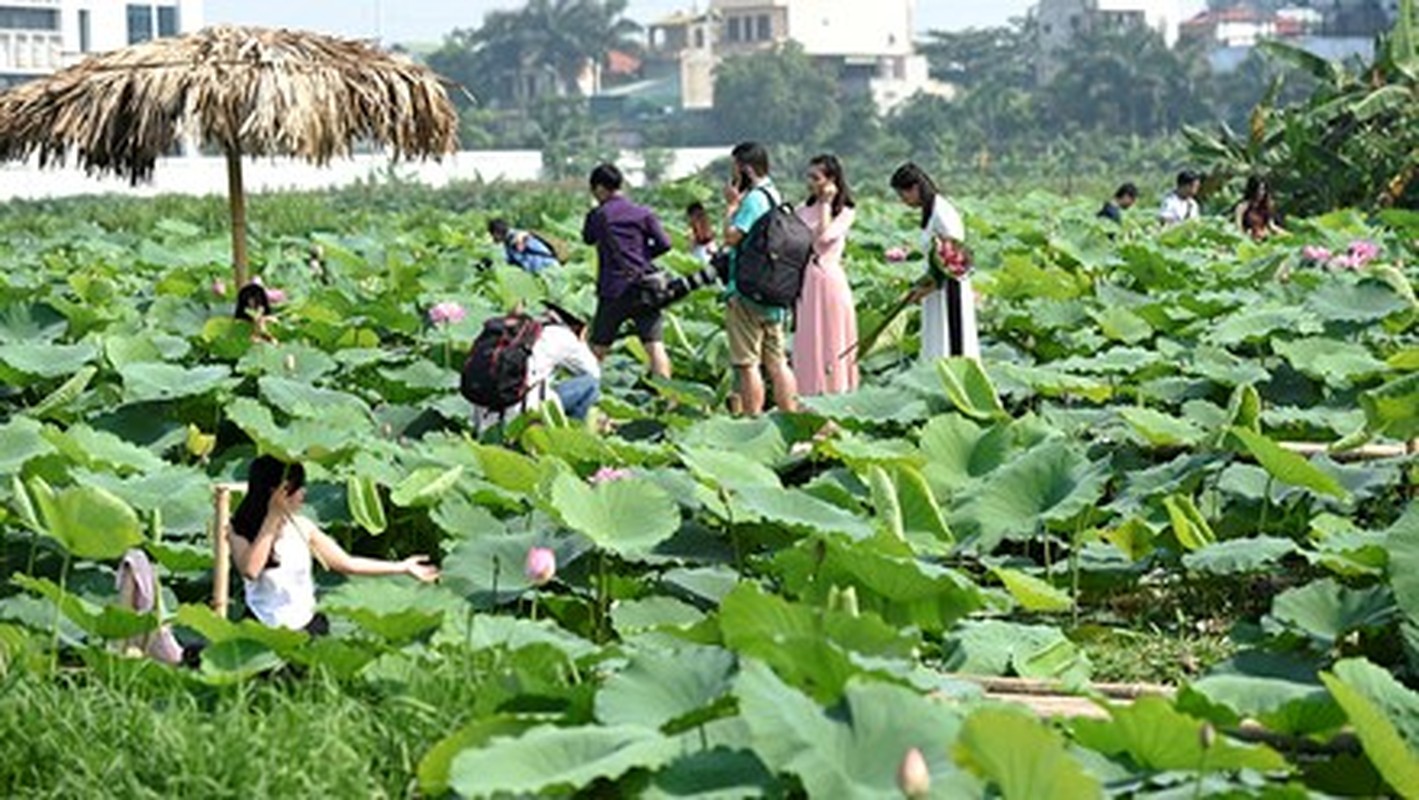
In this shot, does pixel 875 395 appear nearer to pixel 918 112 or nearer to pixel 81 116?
pixel 81 116

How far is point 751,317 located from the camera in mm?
8109

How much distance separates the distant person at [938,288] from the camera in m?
8.15

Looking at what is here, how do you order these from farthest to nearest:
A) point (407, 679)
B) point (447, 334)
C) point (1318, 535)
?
point (447, 334), point (1318, 535), point (407, 679)

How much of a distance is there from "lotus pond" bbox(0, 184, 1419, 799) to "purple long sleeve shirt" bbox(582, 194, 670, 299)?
1.06 ft

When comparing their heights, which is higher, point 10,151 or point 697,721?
point 10,151

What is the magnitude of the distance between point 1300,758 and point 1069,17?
74.2m

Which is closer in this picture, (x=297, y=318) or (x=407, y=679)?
(x=407, y=679)

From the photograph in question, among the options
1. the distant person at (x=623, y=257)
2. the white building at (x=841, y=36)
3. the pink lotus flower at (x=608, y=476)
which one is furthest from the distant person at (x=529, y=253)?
the white building at (x=841, y=36)

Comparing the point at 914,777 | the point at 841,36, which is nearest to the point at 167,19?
the point at 841,36

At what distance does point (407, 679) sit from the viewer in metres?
4.55

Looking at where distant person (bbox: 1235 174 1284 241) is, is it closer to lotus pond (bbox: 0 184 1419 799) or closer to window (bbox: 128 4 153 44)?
lotus pond (bbox: 0 184 1419 799)

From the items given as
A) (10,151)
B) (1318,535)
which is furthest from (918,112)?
(1318,535)

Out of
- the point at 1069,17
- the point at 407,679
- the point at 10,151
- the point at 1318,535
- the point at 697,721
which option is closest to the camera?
the point at 697,721

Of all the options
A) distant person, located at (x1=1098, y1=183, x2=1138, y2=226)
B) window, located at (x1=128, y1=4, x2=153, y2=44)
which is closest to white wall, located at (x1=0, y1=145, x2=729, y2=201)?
distant person, located at (x1=1098, y1=183, x2=1138, y2=226)
